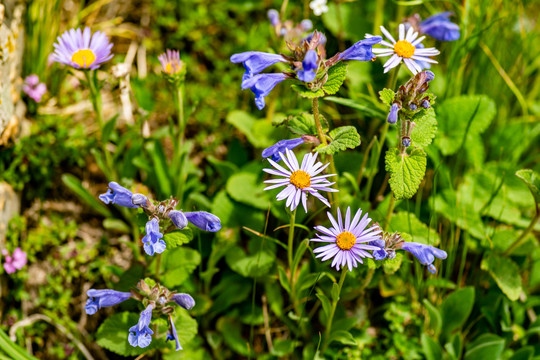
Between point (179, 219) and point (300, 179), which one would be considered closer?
point (179, 219)

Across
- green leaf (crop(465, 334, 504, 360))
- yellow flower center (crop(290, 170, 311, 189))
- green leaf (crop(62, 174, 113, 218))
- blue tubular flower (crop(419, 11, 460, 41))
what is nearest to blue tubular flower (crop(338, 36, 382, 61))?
yellow flower center (crop(290, 170, 311, 189))

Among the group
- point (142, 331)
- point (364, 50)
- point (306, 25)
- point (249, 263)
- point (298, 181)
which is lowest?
point (142, 331)

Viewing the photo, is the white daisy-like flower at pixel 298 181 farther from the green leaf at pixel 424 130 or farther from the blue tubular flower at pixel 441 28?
the blue tubular flower at pixel 441 28

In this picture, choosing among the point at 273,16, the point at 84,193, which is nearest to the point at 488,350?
the point at 273,16

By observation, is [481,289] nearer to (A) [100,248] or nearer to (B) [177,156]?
(B) [177,156]

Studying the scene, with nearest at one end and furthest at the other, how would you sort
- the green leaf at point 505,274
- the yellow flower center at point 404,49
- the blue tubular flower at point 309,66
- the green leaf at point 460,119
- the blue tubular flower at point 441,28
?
1. the blue tubular flower at point 309,66
2. the yellow flower center at point 404,49
3. the green leaf at point 505,274
4. the blue tubular flower at point 441,28
5. the green leaf at point 460,119

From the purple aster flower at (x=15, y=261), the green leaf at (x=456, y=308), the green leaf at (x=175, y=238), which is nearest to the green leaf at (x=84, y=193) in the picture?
the purple aster flower at (x=15, y=261)

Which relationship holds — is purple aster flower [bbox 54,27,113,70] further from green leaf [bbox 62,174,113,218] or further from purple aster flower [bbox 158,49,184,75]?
green leaf [bbox 62,174,113,218]

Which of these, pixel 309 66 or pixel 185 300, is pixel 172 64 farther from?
pixel 185 300
